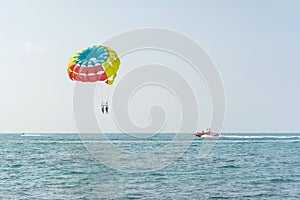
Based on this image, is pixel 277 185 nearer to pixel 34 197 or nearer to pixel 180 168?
pixel 180 168

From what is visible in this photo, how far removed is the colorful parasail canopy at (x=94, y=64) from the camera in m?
28.6

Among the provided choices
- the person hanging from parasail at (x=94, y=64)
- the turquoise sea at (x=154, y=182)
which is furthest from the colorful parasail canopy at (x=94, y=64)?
the turquoise sea at (x=154, y=182)

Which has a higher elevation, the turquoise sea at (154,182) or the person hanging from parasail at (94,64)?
the person hanging from parasail at (94,64)

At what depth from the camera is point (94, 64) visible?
28422 millimetres

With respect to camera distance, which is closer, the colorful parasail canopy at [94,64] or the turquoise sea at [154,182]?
the turquoise sea at [154,182]

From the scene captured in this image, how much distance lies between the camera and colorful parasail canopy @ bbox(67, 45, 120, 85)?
2856 centimetres

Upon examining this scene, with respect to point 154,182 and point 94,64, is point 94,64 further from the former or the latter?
point 154,182

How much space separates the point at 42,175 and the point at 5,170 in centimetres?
605

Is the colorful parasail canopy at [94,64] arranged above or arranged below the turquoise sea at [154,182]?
above

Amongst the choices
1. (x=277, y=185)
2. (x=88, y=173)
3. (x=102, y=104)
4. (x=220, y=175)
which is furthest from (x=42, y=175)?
(x=277, y=185)

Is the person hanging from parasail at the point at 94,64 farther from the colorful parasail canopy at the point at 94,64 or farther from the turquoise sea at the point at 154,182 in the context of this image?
the turquoise sea at the point at 154,182

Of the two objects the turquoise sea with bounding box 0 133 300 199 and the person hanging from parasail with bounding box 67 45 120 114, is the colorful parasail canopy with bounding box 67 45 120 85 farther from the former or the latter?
the turquoise sea with bounding box 0 133 300 199

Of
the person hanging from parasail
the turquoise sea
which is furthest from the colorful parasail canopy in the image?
the turquoise sea

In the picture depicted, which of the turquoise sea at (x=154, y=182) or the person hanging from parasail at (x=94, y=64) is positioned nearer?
the turquoise sea at (x=154, y=182)
